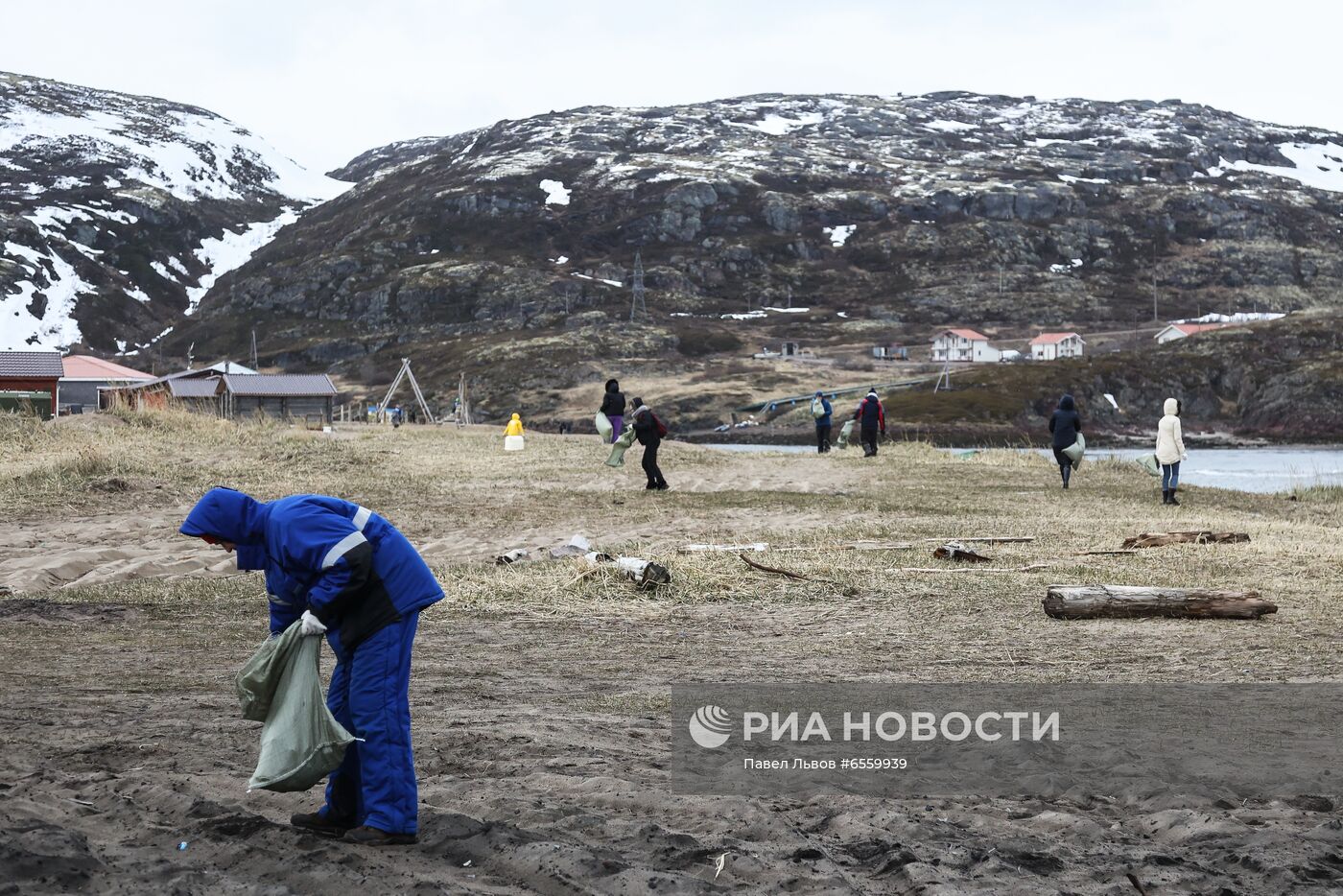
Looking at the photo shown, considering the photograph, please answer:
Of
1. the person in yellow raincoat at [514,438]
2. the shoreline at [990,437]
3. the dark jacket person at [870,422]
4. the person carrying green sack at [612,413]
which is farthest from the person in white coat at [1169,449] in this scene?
the shoreline at [990,437]

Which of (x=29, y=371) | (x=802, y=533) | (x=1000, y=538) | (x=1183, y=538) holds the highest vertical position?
(x=29, y=371)

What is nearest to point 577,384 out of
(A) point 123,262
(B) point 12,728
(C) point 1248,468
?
(C) point 1248,468

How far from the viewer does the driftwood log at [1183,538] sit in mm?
16266

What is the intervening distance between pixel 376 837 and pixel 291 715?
23.9 inches

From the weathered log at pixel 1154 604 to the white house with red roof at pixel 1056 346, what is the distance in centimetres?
10219

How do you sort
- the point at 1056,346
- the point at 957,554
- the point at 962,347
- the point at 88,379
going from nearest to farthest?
the point at 957,554, the point at 88,379, the point at 1056,346, the point at 962,347

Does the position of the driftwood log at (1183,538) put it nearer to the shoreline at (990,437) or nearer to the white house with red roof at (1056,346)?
the shoreline at (990,437)

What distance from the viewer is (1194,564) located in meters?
14.7

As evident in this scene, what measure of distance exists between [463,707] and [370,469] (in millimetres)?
17310

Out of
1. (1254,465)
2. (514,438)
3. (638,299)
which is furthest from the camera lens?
(638,299)

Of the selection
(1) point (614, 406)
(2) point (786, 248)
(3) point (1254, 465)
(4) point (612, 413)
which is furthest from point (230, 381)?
(2) point (786, 248)

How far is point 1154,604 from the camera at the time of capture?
11383 millimetres

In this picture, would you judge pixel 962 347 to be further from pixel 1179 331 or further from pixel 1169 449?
pixel 1169 449

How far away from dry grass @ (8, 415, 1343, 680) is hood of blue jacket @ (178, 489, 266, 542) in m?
4.75
